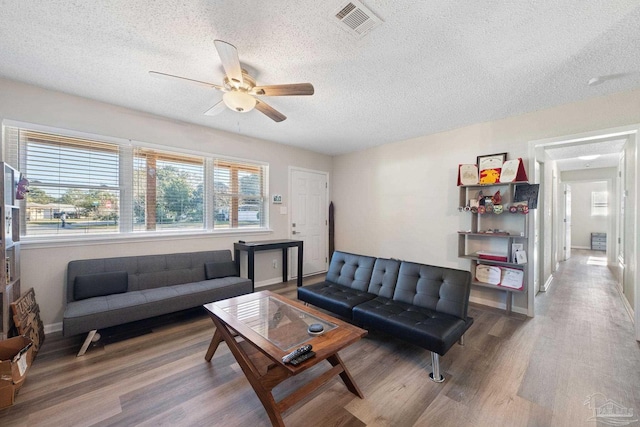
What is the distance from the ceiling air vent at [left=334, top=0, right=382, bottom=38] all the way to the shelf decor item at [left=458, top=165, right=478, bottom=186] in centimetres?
247

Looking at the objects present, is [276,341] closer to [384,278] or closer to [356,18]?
[384,278]

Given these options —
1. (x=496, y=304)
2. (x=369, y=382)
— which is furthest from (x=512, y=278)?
(x=369, y=382)

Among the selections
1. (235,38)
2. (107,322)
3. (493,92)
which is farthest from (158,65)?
(493,92)

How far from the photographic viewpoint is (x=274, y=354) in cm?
151

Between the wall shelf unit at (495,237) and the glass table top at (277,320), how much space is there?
98.9 inches

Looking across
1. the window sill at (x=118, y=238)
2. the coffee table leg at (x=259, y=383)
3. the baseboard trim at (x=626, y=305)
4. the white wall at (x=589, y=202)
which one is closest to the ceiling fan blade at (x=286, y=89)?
the coffee table leg at (x=259, y=383)

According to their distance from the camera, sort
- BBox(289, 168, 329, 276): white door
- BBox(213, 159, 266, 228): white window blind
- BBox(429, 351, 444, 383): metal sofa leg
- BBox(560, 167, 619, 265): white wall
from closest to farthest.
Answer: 1. BBox(429, 351, 444, 383): metal sofa leg
2. BBox(213, 159, 266, 228): white window blind
3. BBox(289, 168, 329, 276): white door
4. BBox(560, 167, 619, 265): white wall

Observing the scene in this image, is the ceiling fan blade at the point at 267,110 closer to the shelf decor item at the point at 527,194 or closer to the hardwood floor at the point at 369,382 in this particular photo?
the hardwood floor at the point at 369,382

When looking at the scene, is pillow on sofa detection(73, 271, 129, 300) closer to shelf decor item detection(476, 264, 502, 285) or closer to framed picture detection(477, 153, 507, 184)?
shelf decor item detection(476, 264, 502, 285)

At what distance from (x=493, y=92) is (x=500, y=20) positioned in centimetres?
116

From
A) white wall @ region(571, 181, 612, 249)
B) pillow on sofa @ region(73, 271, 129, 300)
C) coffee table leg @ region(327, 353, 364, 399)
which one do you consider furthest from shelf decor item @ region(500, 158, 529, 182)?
white wall @ region(571, 181, 612, 249)

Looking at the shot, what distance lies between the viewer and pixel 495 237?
339cm

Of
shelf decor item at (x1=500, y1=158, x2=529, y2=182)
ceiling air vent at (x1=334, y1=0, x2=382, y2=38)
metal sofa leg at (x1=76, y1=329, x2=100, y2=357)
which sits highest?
ceiling air vent at (x1=334, y1=0, x2=382, y2=38)

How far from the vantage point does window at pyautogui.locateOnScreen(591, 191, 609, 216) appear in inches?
317
